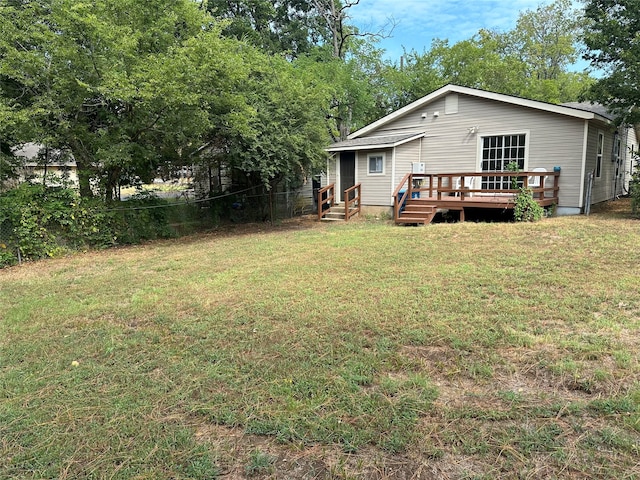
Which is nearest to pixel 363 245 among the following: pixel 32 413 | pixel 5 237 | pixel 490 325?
pixel 490 325

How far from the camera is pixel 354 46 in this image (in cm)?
2348

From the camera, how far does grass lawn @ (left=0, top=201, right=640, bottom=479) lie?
2.35 meters

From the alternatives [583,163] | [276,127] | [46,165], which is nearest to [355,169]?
[276,127]

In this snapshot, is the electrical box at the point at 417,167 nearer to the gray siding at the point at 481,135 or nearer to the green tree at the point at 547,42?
the gray siding at the point at 481,135

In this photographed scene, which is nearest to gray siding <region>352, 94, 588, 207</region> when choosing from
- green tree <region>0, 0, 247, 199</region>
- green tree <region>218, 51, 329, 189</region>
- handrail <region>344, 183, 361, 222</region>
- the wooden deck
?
handrail <region>344, 183, 361, 222</region>

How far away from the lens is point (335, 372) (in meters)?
3.27

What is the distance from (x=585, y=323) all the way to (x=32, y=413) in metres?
4.63

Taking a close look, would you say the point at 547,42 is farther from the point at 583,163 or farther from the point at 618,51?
the point at 583,163

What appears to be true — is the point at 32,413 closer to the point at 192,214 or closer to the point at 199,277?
the point at 199,277

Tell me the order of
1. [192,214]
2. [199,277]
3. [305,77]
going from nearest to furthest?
[199,277] < [192,214] < [305,77]

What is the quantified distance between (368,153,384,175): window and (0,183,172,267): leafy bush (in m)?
7.03

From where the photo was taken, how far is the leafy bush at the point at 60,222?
8195mm

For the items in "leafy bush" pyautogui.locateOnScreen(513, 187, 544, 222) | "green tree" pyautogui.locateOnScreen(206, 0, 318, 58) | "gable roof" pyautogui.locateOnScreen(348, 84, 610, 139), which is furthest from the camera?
"green tree" pyautogui.locateOnScreen(206, 0, 318, 58)

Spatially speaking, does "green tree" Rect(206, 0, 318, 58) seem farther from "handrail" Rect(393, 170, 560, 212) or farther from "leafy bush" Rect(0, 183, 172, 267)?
"leafy bush" Rect(0, 183, 172, 267)
